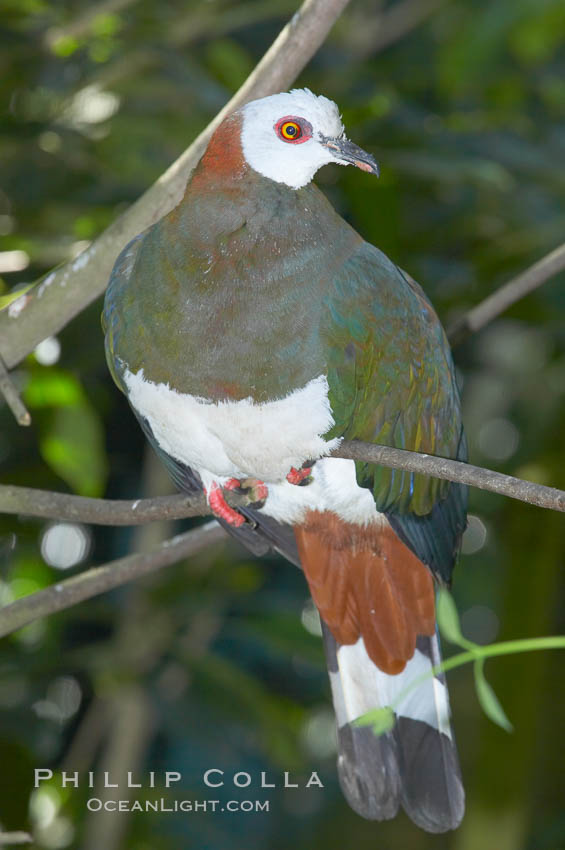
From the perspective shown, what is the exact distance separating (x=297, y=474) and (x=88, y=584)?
0.32 m

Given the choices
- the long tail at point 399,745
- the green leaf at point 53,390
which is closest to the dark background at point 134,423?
the green leaf at point 53,390

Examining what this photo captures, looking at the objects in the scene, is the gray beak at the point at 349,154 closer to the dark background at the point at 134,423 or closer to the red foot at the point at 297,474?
the red foot at the point at 297,474

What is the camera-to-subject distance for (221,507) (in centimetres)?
155

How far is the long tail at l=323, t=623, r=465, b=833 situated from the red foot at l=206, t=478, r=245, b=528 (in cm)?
31

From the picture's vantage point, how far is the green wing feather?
1404mm

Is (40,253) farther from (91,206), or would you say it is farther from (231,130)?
(231,130)

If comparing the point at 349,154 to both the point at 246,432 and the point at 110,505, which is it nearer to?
the point at 246,432

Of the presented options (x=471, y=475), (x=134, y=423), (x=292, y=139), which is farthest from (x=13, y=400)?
(x=134, y=423)

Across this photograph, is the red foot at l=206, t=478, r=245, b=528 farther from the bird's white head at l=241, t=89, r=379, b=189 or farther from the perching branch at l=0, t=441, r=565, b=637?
the bird's white head at l=241, t=89, r=379, b=189

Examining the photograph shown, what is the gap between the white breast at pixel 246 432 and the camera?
1385 millimetres

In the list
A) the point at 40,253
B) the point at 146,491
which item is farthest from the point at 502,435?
the point at 40,253

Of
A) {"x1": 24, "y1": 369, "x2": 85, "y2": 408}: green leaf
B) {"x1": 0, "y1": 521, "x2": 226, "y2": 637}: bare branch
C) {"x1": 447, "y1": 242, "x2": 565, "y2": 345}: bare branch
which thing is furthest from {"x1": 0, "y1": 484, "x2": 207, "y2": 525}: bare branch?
{"x1": 447, "y1": 242, "x2": 565, "y2": 345}: bare branch

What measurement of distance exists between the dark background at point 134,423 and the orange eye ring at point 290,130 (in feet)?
1.83

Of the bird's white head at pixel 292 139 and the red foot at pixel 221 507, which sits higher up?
the bird's white head at pixel 292 139
